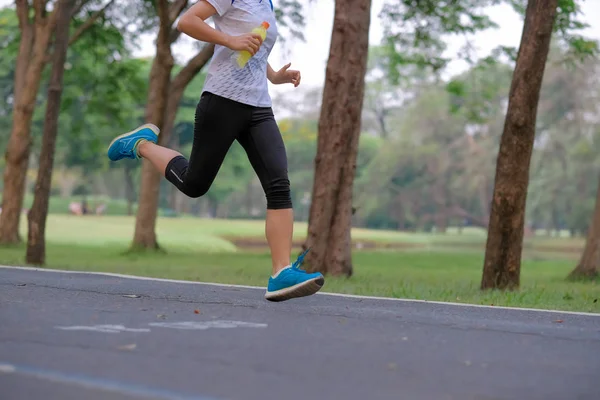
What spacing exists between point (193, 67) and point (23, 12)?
4630 mm

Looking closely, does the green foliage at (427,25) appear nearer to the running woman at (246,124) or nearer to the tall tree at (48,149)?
the tall tree at (48,149)

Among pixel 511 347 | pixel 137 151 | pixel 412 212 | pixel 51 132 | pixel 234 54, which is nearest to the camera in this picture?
pixel 511 347

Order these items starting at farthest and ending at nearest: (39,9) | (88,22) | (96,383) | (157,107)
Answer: (88,22) → (39,9) → (157,107) → (96,383)

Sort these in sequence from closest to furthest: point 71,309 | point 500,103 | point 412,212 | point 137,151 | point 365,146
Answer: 1. point 71,309
2. point 137,151
3. point 500,103
4. point 412,212
5. point 365,146

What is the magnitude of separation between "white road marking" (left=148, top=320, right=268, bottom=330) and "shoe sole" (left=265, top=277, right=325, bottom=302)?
140 cm

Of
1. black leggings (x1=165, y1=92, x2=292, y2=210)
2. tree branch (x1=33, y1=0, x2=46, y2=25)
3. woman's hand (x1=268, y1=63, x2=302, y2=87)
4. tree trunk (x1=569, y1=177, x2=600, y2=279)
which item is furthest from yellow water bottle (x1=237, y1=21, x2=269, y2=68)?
tree branch (x1=33, y1=0, x2=46, y2=25)

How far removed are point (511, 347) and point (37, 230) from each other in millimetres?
12225

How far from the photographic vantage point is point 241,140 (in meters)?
7.40

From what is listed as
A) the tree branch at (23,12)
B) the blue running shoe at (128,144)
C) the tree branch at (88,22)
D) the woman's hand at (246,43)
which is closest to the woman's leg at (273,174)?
the woman's hand at (246,43)

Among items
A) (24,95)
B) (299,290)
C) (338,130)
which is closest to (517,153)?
(338,130)

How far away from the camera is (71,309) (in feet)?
20.6

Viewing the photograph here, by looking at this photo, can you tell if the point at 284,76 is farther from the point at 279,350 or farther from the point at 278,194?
the point at 279,350

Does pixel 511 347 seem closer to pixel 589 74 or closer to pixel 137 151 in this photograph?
pixel 137 151

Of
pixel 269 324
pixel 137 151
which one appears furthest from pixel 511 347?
pixel 137 151
